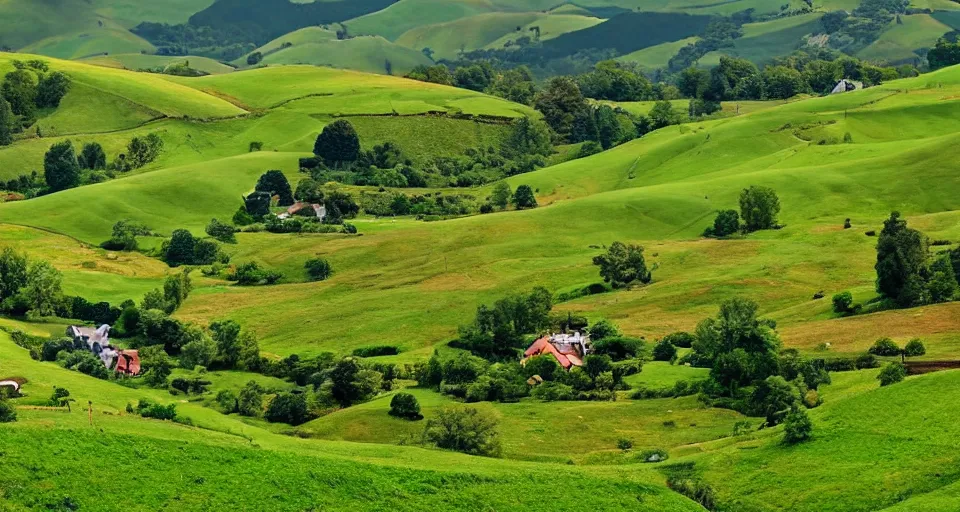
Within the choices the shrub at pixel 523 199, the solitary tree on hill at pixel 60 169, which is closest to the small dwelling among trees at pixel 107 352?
the shrub at pixel 523 199

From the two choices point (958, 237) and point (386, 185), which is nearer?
point (958, 237)

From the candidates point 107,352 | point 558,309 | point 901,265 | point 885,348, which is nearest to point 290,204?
point 558,309

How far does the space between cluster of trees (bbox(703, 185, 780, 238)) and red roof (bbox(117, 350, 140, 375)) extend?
6728 cm

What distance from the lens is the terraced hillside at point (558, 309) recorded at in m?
58.7

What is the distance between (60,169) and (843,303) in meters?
124

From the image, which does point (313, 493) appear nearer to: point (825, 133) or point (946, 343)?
point (946, 343)

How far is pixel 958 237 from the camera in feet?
399

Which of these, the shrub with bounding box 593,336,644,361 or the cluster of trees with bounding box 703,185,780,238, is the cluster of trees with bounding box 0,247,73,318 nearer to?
the shrub with bounding box 593,336,644,361

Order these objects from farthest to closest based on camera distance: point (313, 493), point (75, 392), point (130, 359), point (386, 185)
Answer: point (386, 185) → point (130, 359) → point (75, 392) → point (313, 493)

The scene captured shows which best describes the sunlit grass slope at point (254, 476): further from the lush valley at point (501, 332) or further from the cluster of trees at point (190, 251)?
the cluster of trees at point (190, 251)

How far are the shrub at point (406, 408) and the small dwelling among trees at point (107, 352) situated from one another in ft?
82.6

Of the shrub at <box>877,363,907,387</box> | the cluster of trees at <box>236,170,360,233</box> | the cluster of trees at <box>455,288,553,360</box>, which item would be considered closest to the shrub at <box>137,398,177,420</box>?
the cluster of trees at <box>455,288,553,360</box>

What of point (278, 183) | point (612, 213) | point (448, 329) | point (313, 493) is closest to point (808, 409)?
point (313, 493)

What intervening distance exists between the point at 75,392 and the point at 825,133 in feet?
452
